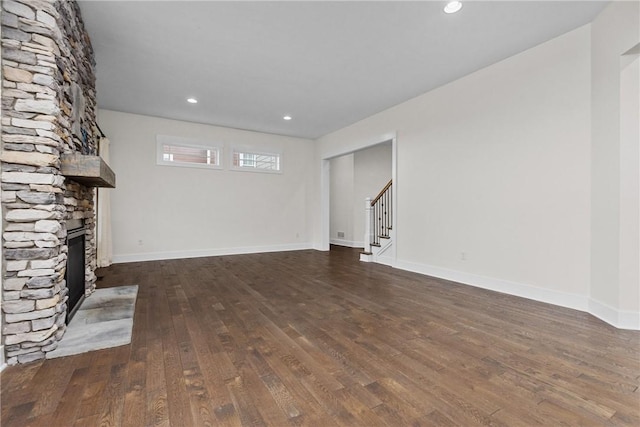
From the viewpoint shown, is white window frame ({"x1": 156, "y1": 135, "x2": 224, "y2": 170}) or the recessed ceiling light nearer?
the recessed ceiling light

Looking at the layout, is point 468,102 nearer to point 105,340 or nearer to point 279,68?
point 279,68

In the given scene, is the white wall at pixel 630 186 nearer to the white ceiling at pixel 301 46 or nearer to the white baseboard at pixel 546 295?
the white baseboard at pixel 546 295

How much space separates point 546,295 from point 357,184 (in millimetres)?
5691

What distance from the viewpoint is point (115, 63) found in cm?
384

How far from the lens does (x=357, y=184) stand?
8.53 meters

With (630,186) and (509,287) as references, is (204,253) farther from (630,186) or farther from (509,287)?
(630,186)

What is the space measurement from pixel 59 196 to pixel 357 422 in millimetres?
Answer: 2664

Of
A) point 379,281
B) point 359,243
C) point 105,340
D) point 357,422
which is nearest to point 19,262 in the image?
point 105,340

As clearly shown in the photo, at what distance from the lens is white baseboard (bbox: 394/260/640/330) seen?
2652 mm

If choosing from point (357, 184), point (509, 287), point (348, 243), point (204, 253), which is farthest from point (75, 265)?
point (357, 184)

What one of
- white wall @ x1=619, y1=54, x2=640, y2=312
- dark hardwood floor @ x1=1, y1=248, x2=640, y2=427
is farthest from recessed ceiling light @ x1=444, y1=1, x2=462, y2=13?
dark hardwood floor @ x1=1, y1=248, x2=640, y2=427

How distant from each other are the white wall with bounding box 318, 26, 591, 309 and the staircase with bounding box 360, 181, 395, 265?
0.64 meters

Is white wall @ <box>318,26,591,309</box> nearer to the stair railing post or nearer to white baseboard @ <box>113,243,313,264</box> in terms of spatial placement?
the stair railing post

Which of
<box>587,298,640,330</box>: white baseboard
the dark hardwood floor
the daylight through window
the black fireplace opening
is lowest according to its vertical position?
the dark hardwood floor
